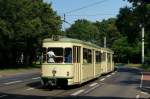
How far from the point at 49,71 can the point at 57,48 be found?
54.6 inches

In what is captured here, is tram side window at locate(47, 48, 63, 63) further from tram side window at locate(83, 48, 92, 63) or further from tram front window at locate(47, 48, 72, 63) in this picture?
tram side window at locate(83, 48, 92, 63)

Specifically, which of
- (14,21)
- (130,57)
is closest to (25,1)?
(14,21)

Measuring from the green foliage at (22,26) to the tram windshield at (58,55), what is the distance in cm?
3726

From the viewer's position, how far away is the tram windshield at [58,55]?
30484mm

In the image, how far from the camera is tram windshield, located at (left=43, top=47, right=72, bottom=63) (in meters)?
30.5

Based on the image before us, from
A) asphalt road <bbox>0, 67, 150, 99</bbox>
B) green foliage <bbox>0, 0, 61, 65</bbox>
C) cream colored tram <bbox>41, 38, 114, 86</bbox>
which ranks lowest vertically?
asphalt road <bbox>0, 67, 150, 99</bbox>

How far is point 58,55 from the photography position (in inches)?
1204

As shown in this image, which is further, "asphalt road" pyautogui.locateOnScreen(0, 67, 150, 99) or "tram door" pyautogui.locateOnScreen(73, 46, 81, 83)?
"tram door" pyautogui.locateOnScreen(73, 46, 81, 83)

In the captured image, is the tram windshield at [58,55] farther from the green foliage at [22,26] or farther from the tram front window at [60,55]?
the green foliage at [22,26]

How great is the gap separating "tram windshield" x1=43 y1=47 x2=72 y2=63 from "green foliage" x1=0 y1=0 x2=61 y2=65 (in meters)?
37.3

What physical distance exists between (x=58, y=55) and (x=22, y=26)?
41.3 m

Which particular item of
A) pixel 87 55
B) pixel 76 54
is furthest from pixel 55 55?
pixel 87 55

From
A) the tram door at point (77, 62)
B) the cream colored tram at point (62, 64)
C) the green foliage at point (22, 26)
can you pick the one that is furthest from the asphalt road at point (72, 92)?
the green foliage at point (22, 26)

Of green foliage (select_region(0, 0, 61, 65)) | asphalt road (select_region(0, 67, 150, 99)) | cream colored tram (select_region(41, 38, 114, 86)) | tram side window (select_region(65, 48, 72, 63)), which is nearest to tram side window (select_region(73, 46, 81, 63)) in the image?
cream colored tram (select_region(41, 38, 114, 86))
